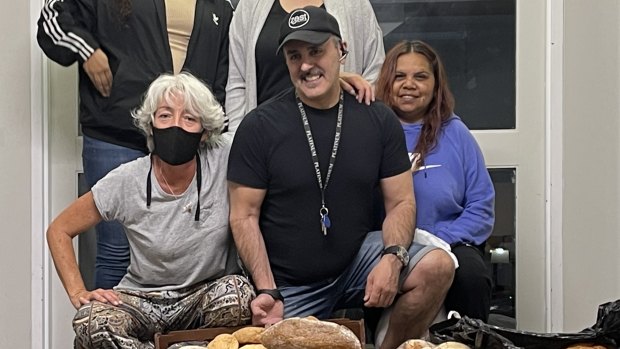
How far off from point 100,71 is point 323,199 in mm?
874

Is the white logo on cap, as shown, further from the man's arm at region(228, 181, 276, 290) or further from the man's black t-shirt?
the man's arm at region(228, 181, 276, 290)

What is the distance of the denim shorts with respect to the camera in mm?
2641

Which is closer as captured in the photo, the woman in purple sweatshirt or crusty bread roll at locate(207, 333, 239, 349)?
crusty bread roll at locate(207, 333, 239, 349)

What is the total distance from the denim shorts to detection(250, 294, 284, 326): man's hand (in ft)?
0.25

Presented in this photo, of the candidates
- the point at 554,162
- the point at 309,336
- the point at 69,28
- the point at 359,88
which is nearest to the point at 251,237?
the point at 359,88

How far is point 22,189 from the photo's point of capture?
126 inches

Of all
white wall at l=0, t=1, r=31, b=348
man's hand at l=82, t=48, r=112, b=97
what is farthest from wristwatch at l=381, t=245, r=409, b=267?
white wall at l=0, t=1, r=31, b=348

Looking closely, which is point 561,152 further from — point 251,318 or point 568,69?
point 251,318

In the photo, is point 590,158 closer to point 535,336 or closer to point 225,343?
point 535,336

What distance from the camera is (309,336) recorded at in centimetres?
194

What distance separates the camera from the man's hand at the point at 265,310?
2488mm

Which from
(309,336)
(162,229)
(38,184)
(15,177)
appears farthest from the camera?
(38,184)

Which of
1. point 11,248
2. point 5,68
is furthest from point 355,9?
point 11,248

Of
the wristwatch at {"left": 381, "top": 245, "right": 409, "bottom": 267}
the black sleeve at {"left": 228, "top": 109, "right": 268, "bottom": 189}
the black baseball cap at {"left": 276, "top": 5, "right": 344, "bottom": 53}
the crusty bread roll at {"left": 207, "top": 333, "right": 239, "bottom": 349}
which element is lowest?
the crusty bread roll at {"left": 207, "top": 333, "right": 239, "bottom": 349}
